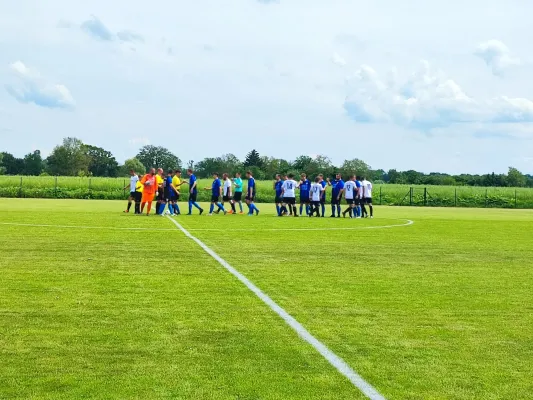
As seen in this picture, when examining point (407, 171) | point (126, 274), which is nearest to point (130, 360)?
point (126, 274)

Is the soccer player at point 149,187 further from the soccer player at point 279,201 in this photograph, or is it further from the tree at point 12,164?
the tree at point 12,164

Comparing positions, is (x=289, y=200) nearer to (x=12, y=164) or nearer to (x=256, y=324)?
(x=256, y=324)

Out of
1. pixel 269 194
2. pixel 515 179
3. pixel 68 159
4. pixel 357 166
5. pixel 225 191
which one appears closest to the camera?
pixel 225 191

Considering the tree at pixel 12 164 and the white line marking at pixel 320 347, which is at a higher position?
the tree at pixel 12 164

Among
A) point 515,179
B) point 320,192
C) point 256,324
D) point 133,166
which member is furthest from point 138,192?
point 133,166

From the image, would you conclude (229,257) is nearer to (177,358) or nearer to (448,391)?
(177,358)

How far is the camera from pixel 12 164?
524ft

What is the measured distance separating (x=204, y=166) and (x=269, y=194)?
7884cm

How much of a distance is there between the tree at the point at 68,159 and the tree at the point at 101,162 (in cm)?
664

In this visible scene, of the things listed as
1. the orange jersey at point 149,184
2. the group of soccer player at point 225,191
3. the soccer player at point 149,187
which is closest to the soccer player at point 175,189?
Answer: the group of soccer player at point 225,191

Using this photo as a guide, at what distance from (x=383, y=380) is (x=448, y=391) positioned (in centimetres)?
51

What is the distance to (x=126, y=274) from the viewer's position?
11.7 meters

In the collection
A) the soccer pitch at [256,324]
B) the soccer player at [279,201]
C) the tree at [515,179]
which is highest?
the tree at [515,179]

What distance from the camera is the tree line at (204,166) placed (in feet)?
407
